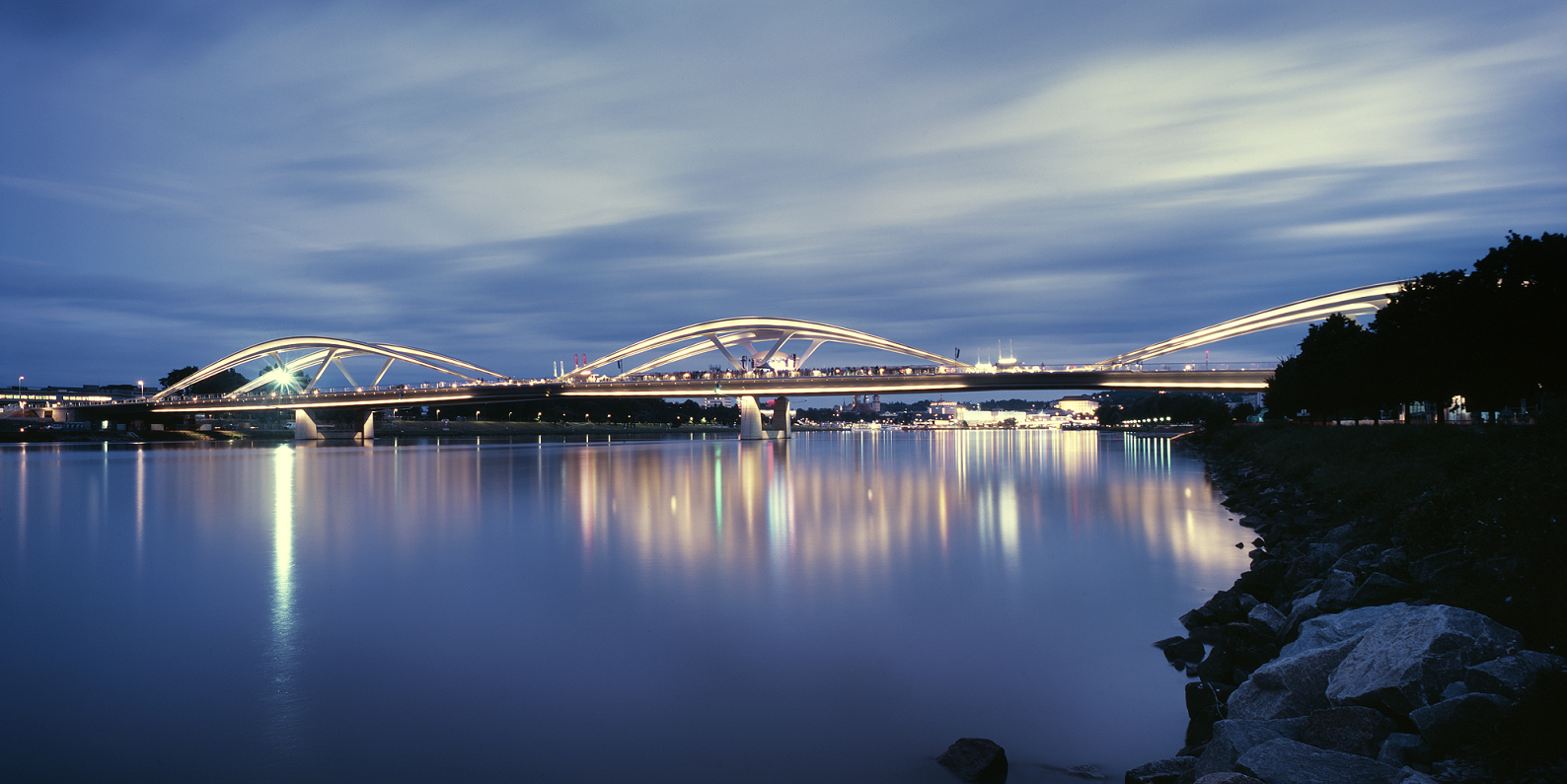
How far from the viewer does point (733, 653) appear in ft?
34.8

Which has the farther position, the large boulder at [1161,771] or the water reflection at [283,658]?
the water reflection at [283,658]

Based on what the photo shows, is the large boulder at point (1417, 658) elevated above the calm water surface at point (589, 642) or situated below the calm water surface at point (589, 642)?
above

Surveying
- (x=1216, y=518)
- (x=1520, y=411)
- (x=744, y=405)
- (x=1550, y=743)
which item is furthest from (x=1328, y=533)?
(x=744, y=405)

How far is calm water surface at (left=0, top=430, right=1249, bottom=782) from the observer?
7488 millimetres

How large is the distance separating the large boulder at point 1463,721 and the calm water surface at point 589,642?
2215mm

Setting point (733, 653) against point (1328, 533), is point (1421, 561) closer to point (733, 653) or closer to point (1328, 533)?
point (1328, 533)

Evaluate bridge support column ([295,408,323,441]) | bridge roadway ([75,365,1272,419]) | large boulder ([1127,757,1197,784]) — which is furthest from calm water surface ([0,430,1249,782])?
bridge support column ([295,408,323,441])

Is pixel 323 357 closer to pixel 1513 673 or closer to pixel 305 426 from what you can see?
pixel 305 426

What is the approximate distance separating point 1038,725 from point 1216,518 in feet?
60.1

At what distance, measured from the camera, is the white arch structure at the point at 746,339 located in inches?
4281

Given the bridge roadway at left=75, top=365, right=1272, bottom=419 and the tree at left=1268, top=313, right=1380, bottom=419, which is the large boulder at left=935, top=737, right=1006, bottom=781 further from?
the bridge roadway at left=75, top=365, right=1272, bottom=419

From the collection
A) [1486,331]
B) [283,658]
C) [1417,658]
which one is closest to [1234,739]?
[1417,658]

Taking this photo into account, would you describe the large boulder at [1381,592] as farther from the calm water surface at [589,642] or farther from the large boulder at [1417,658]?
the large boulder at [1417,658]

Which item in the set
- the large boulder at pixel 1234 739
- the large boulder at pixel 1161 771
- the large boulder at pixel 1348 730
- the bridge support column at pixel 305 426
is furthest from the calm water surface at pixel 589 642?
the bridge support column at pixel 305 426
